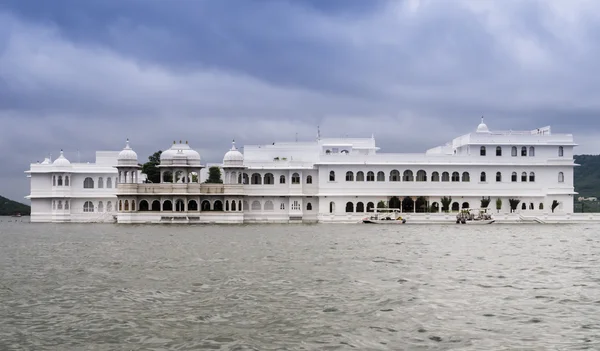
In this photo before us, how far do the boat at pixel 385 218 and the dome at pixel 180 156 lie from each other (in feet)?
53.4

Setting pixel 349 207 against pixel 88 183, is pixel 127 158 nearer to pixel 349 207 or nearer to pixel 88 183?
pixel 88 183

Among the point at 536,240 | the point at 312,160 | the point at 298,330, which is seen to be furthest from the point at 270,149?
the point at 298,330

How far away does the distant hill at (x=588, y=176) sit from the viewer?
128m

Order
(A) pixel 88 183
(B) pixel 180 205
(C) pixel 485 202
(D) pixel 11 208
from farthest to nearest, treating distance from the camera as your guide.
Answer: (D) pixel 11 208 < (A) pixel 88 183 < (C) pixel 485 202 < (B) pixel 180 205

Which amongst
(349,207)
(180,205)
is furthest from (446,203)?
(180,205)

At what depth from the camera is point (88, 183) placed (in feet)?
225

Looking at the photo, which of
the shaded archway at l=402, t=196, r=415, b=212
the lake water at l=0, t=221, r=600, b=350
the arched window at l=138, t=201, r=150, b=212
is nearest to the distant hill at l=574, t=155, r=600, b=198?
the shaded archway at l=402, t=196, r=415, b=212

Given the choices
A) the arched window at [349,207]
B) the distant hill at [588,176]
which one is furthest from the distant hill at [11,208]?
the distant hill at [588,176]

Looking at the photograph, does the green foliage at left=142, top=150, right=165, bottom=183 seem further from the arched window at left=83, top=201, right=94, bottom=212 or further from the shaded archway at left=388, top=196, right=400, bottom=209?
the shaded archway at left=388, top=196, right=400, bottom=209

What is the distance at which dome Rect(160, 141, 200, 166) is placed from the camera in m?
65.9

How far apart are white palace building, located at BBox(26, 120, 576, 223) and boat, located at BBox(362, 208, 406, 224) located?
2.85 meters

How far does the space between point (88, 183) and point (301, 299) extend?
2148 inches

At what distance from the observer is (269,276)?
22.3 meters

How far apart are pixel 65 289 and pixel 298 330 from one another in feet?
26.9
